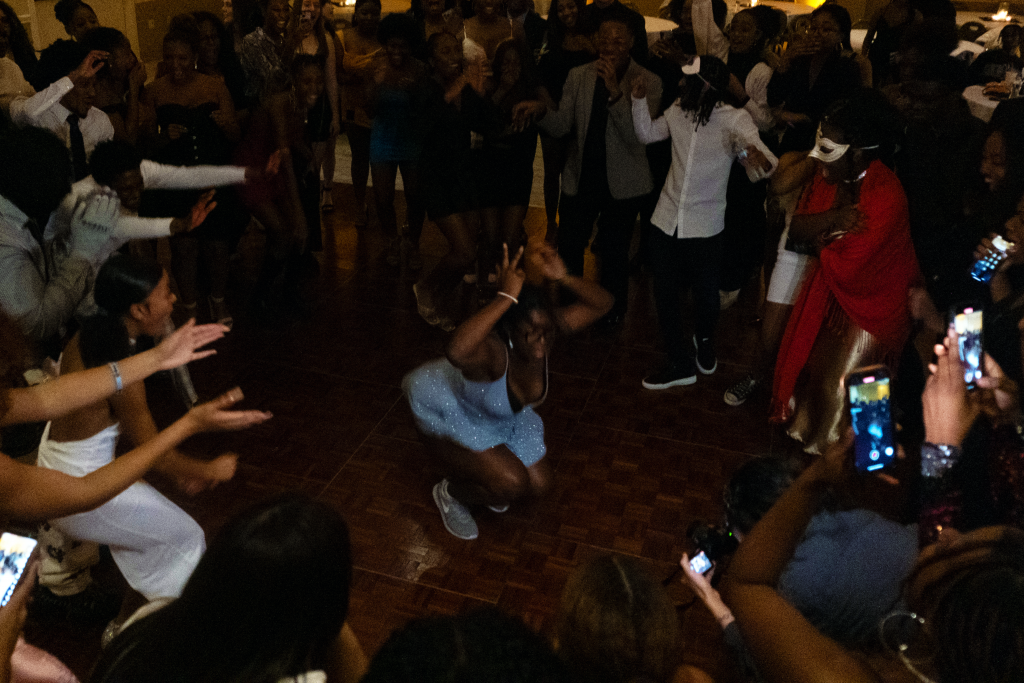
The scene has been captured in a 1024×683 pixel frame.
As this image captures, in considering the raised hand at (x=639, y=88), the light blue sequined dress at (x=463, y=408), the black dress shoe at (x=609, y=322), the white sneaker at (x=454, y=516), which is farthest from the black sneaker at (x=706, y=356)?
the white sneaker at (x=454, y=516)

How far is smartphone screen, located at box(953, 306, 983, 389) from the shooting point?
7.69 feet

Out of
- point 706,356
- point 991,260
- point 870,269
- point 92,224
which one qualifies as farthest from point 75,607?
point 991,260

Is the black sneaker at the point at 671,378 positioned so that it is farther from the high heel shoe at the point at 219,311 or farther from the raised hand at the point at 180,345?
the raised hand at the point at 180,345

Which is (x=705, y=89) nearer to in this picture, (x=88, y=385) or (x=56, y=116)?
(x=88, y=385)

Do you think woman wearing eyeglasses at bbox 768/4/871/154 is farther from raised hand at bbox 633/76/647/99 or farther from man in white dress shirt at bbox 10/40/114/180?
man in white dress shirt at bbox 10/40/114/180

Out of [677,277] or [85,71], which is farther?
[677,277]

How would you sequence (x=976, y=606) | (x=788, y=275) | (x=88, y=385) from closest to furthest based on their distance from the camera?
(x=976, y=606) → (x=88, y=385) → (x=788, y=275)

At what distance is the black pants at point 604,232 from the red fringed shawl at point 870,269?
3.65ft

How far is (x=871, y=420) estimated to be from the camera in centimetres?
220

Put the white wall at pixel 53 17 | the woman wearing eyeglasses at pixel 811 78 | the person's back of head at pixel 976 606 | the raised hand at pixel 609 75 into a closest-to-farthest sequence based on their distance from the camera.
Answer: the person's back of head at pixel 976 606
the raised hand at pixel 609 75
the woman wearing eyeglasses at pixel 811 78
the white wall at pixel 53 17

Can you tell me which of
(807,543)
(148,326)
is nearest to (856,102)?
(807,543)

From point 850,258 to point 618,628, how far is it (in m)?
2.29

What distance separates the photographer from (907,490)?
3205 mm

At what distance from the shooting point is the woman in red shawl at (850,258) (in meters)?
3.27
